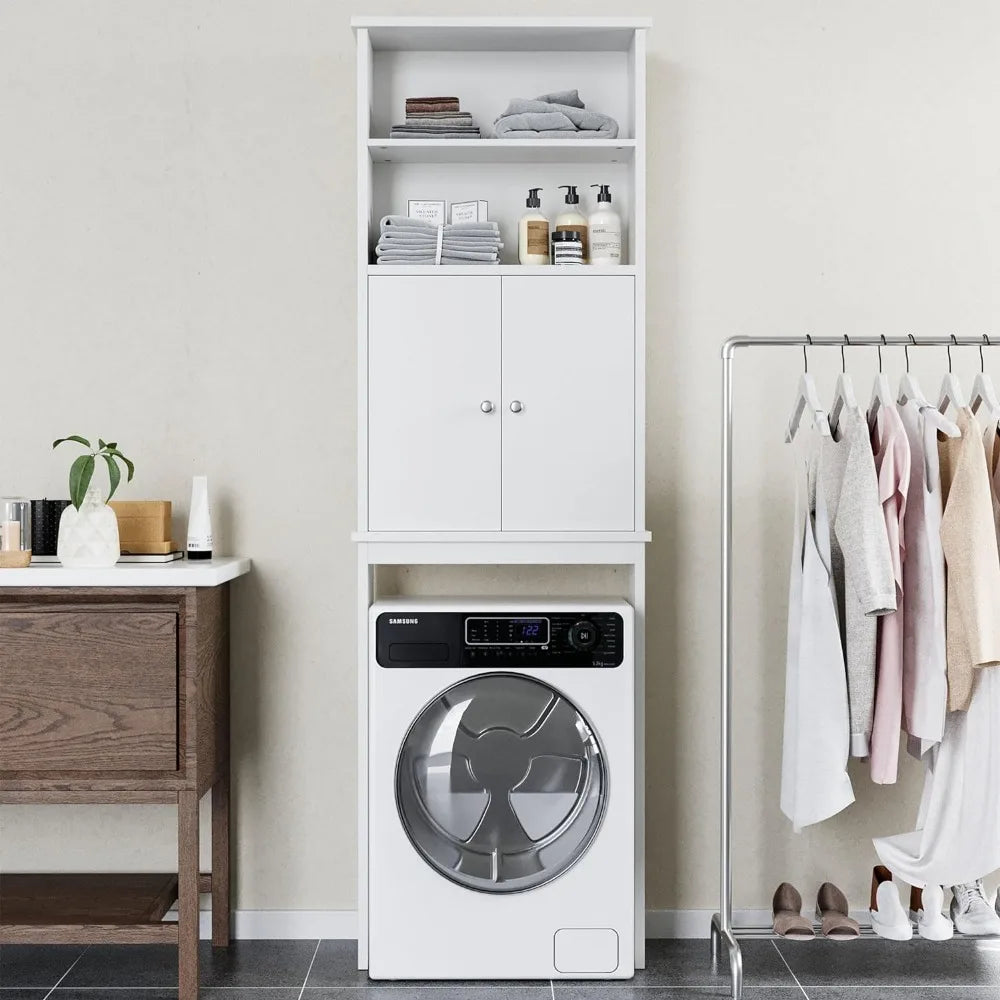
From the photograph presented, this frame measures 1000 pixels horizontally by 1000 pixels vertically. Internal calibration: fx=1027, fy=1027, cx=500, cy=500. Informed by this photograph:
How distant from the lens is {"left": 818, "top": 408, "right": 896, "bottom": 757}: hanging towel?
216 cm

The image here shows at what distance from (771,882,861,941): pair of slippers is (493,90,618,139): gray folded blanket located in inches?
74.2

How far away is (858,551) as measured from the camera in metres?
2.17

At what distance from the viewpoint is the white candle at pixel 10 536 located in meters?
2.34

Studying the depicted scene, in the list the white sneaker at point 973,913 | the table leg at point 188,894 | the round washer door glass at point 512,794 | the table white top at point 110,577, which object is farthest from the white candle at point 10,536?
the white sneaker at point 973,913

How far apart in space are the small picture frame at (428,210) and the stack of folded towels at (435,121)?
0.54ft

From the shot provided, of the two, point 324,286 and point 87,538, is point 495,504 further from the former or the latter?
point 87,538

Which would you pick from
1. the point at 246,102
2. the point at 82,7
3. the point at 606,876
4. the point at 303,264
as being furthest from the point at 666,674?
the point at 82,7

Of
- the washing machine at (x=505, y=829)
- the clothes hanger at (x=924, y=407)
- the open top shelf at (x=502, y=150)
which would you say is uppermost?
the open top shelf at (x=502, y=150)

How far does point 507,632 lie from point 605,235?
0.98 m

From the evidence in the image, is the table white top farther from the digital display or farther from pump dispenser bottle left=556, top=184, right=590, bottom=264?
pump dispenser bottle left=556, top=184, right=590, bottom=264

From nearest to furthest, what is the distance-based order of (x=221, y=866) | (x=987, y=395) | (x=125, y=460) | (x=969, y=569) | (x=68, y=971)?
1. (x=969, y=569)
2. (x=987, y=395)
3. (x=125, y=460)
4. (x=68, y=971)
5. (x=221, y=866)

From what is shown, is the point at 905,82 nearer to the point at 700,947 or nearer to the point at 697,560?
the point at 697,560

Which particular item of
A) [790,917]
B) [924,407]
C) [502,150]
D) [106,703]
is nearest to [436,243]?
[502,150]

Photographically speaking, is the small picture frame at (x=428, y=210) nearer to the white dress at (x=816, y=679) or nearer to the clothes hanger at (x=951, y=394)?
the white dress at (x=816, y=679)
